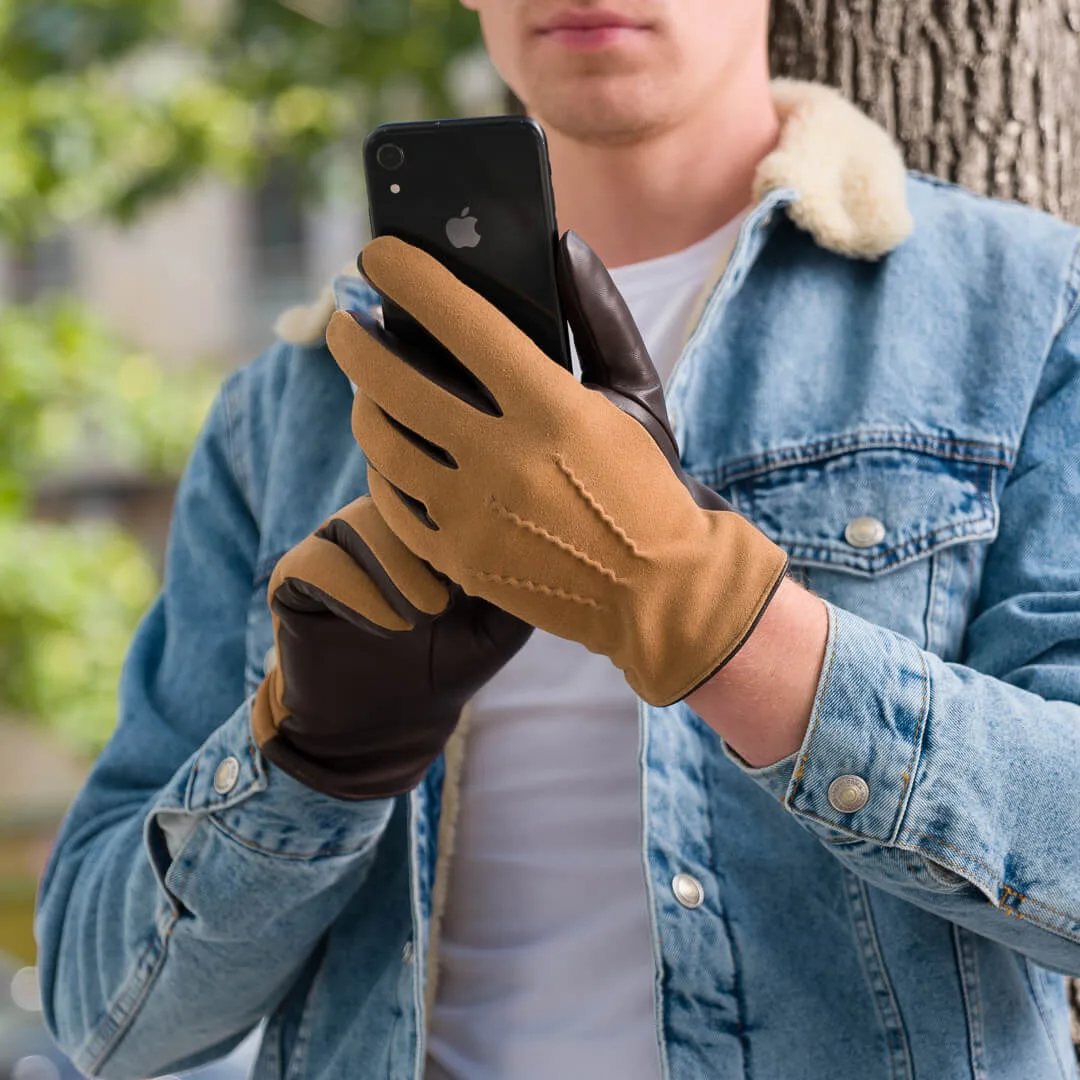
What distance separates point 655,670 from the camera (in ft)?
3.96

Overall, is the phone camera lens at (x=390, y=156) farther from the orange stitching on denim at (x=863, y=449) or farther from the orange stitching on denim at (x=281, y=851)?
the orange stitching on denim at (x=281, y=851)

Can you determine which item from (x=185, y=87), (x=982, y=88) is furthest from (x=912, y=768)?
(x=185, y=87)

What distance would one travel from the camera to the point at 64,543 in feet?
23.0

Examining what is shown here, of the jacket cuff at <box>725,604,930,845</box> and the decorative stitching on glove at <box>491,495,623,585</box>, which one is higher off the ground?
the decorative stitching on glove at <box>491,495,623,585</box>

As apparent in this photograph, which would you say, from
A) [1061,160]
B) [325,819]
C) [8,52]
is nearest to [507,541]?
[325,819]

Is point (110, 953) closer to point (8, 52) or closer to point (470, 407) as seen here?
point (470, 407)

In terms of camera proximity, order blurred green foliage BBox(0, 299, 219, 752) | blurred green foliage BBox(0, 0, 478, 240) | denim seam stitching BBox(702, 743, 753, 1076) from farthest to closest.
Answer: blurred green foliage BBox(0, 299, 219, 752)
blurred green foliage BBox(0, 0, 478, 240)
denim seam stitching BBox(702, 743, 753, 1076)

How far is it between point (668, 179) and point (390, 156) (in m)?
0.56

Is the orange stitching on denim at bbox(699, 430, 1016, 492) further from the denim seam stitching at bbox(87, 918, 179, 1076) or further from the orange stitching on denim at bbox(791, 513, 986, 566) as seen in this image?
the denim seam stitching at bbox(87, 918, 179, 1076)

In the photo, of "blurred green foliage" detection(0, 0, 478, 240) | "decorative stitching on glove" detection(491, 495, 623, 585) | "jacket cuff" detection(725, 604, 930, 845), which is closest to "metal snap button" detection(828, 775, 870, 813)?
"jacket cuff" detection(725, 604, 930, 845)

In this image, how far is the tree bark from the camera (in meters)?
2.11

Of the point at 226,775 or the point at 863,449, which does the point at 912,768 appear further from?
the point at 226,775

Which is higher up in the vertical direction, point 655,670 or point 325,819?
point 655,670

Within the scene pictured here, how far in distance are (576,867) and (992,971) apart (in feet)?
1.44
